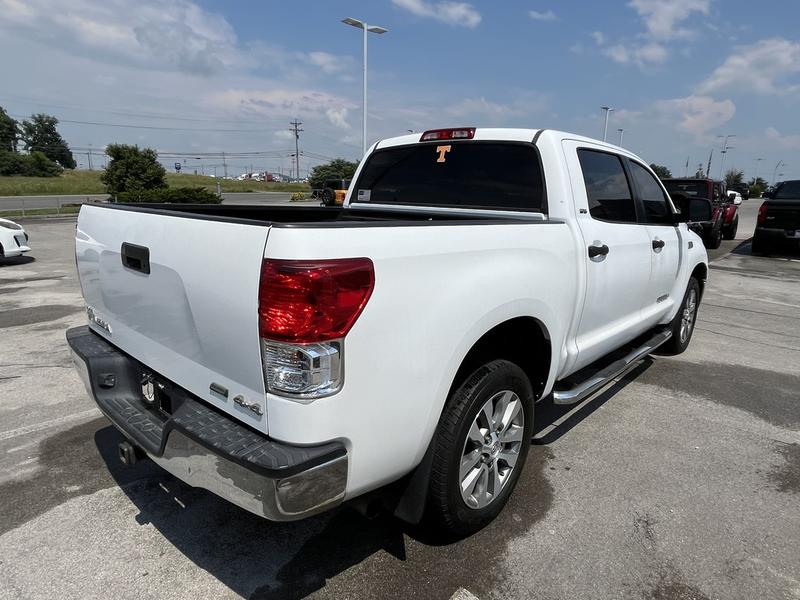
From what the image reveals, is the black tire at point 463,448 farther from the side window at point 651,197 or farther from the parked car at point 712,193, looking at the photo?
the parked car at point 712,193

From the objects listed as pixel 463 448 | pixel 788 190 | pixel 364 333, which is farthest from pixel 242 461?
pixel 788 190

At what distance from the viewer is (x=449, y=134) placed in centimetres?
362

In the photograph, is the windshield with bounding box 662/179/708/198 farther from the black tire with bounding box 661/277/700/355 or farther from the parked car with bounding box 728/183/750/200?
the parked car with bounding box 728/183/750/200

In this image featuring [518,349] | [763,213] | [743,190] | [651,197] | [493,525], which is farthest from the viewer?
[743,190]

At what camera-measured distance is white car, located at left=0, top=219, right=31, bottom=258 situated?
32.5 ft

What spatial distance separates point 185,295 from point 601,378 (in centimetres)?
253

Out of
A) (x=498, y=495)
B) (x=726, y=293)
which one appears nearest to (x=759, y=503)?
(x=498, y=495)

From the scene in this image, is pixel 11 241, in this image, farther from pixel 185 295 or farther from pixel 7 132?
pixel 7 132

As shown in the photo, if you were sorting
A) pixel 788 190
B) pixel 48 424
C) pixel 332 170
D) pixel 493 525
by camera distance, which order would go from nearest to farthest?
pixel 493 525 < pixel 48 424 < pixel 788 190 < pixel 332 170

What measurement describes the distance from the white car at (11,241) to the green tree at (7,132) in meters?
91.8

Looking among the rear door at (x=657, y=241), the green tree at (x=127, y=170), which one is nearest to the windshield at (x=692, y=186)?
the rear door at (x=657, y=241)

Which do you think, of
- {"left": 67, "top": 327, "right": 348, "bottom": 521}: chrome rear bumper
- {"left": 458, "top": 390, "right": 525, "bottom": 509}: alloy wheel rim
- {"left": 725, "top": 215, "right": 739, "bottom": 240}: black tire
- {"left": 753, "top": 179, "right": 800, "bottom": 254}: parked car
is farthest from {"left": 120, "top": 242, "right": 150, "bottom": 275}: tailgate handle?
{"left": 725, "top": 215, "right": 739, "bottom": 240}: black tire

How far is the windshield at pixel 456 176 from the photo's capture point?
321cm

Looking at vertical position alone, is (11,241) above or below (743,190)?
below
